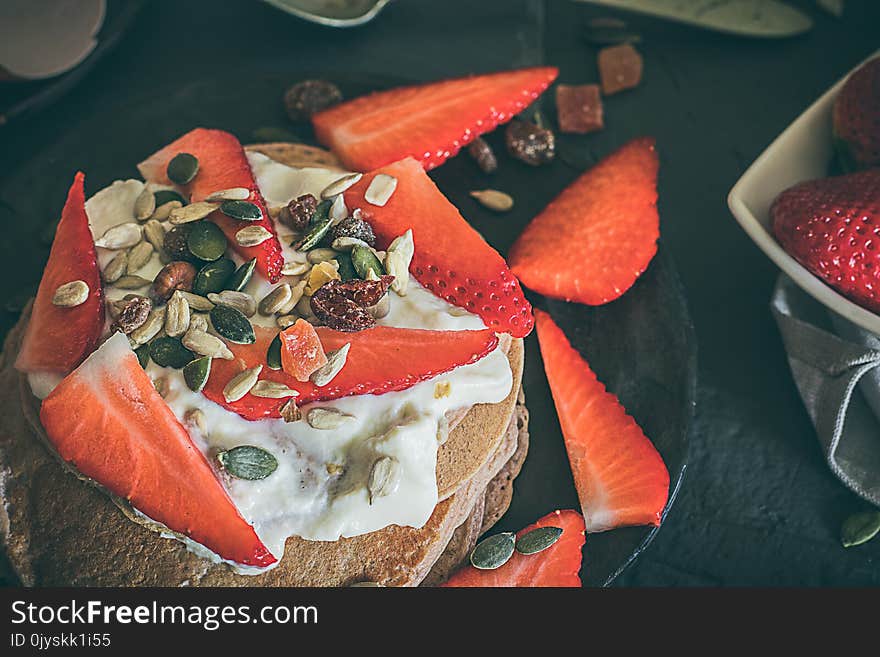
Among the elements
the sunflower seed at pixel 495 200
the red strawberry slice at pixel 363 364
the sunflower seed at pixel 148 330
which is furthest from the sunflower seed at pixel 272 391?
the sunflower seed at pixel 495 200

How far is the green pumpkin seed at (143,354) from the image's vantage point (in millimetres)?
1921

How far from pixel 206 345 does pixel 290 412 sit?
0.72 feet

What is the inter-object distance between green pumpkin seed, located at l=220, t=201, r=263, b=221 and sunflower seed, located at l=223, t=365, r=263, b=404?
382 mm

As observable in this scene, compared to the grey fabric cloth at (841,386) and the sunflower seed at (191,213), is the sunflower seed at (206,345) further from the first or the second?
the grey fabric cloth at (841,386)

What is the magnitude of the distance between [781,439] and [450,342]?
3.63 ft

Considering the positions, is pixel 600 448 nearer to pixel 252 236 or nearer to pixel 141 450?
pixel 252 236

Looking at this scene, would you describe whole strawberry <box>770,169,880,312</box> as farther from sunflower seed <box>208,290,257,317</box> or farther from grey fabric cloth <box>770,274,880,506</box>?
sunflower seed <box>208,290,257,317</box>

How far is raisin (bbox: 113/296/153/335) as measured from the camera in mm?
1934

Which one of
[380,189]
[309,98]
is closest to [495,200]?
[380,189]

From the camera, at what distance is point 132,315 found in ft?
6.35

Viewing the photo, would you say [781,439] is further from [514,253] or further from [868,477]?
[514,253]

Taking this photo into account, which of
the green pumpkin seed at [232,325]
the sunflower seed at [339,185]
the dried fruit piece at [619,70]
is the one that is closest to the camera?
the green pumpkin seed at [232,325]

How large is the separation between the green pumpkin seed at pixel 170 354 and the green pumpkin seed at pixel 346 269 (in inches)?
14.1

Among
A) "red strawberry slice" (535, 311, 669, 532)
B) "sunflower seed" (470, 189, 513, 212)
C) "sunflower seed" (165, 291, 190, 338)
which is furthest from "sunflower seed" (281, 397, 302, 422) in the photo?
"sunflower seed" (470, 189, 513, 212)
